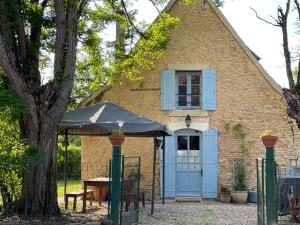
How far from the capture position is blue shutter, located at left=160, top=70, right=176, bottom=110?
17.0 meters

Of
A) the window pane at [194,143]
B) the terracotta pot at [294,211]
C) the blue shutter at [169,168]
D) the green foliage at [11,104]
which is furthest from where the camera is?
the window pane at [194,143]

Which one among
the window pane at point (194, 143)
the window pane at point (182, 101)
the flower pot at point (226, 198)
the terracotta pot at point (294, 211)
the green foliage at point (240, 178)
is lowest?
the flower pot at point (226, 198)

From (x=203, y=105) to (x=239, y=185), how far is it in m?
2.81

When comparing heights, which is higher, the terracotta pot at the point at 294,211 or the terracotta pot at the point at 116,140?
the terracotta pot at the point at 116,140

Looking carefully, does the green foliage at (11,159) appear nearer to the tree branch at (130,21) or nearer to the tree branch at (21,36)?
the tree branch at (21,36)

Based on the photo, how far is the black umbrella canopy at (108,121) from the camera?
11898mm

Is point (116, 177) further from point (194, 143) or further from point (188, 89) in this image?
point (188, 89)

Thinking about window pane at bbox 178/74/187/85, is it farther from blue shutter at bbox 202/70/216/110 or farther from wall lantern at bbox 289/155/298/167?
wall lantern at bbox 289/155/298/167

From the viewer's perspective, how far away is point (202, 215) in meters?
12.6

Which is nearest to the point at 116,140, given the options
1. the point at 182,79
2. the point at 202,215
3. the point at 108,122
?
the point at 108,122

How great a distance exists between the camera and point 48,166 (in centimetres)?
1032

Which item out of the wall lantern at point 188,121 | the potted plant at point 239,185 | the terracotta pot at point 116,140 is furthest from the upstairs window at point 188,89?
the terracotta pot at point 116,140

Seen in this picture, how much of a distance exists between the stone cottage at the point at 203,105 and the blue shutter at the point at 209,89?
1.3 inches

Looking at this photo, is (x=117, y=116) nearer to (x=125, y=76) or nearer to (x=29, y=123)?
(x=29, y=123)
